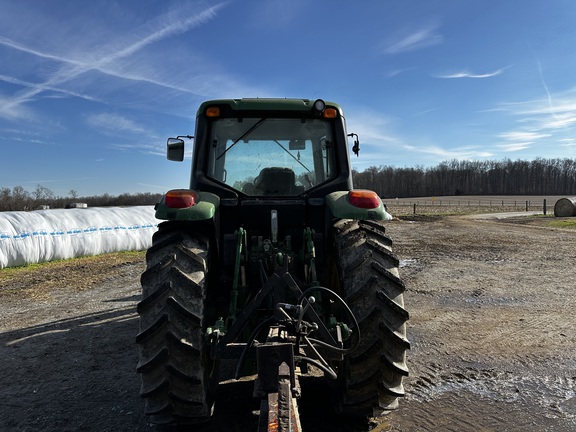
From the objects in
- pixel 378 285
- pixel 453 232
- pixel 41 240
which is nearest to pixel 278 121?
pixel 378 285

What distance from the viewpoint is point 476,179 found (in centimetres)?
10769

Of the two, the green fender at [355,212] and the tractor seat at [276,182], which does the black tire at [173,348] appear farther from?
the tractor seat at [276,182]

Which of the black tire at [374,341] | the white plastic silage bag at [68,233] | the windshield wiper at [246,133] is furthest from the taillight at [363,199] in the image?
the white plastic silage bag at [68,233]

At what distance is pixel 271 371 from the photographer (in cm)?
208

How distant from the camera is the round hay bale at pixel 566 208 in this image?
26484mm

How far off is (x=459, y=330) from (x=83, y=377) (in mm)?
4569

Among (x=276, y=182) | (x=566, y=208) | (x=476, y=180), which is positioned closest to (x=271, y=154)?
(x=276, y=182)

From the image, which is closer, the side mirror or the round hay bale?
the side mirror

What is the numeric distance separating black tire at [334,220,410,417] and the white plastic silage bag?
11.9 m

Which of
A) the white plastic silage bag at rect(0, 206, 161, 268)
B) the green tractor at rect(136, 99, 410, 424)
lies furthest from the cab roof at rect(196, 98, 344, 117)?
the white plastic silage bag at rect(0, 206, 161, 268)

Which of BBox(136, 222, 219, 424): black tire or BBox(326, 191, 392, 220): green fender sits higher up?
BBox(326, 191, 392, 220): green fender

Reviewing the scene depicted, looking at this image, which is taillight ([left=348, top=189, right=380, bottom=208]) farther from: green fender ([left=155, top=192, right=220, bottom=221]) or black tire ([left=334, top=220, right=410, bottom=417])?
green fender ([left=155, top=192, right=220, bottom=221])

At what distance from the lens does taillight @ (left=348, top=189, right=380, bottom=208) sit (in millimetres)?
3242

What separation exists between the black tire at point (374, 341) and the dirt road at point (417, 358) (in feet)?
1.40
